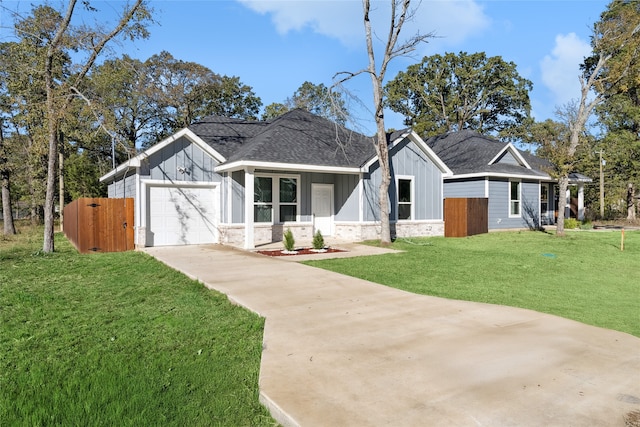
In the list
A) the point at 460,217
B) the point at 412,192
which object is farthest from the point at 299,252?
the point at 460,217

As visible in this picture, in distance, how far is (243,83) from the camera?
3550 centimetres

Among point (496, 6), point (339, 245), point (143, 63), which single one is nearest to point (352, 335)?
point (339, 245)

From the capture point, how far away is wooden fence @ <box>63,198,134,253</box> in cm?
1313

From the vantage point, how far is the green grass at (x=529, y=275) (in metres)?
6.37

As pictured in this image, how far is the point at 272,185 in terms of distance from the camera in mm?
15227

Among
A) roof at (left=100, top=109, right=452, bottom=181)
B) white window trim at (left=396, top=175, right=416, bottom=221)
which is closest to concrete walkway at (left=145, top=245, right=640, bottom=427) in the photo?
roof at (left=100, top=109, right=452, bottom=181)

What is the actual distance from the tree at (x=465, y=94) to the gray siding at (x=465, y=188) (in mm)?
19925

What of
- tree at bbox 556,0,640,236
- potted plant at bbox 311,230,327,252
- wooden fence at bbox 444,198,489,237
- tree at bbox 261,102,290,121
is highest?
tree at bbox 261,102,290,121

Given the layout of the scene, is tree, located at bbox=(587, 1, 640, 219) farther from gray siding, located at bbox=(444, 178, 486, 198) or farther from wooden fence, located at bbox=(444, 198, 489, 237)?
wooden fence, located at bbox=(444, 198, 489, 237)

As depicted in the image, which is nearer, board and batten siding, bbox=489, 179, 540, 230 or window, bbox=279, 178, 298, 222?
window, bbox=279, 178, 298, 222

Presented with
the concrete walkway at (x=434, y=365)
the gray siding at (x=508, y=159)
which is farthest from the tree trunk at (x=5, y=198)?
the gray siding at (x=508, y=159)

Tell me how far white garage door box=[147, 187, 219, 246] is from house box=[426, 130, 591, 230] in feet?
40.3

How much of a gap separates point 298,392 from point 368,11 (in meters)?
14.7

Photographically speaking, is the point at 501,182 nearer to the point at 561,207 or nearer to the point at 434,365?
the point at 561,207
